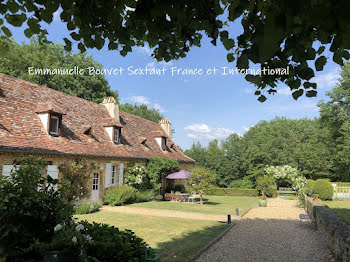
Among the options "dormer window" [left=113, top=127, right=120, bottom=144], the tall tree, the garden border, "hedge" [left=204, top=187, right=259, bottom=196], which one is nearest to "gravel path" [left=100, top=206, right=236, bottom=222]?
the garden border

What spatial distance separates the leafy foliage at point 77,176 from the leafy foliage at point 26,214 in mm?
11503

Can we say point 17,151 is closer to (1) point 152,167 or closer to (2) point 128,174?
(2) point 128,174

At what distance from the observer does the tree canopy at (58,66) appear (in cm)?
2571

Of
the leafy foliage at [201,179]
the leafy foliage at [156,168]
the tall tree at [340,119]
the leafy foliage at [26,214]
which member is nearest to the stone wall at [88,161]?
the leafy foliage at [156,168]

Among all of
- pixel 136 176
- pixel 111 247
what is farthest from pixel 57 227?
pixel 136 176

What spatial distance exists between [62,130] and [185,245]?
10.6 m

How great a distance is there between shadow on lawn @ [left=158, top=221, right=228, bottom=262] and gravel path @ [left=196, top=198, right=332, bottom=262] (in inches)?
13.8

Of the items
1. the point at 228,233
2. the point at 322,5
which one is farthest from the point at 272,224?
the point at 322,5

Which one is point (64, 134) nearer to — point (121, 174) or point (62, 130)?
point (62, 130)

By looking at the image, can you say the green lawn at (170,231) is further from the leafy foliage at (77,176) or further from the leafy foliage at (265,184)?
the leafy foliage at (265,184)

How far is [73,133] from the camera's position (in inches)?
645

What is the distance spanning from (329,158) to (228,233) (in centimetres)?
3300

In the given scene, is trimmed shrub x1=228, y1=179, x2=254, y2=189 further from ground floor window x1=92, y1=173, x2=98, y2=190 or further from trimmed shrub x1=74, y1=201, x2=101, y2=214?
trimmed shrub x1=74, y1=201, x2=101, y2=214

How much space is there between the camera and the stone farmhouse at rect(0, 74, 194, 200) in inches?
497
